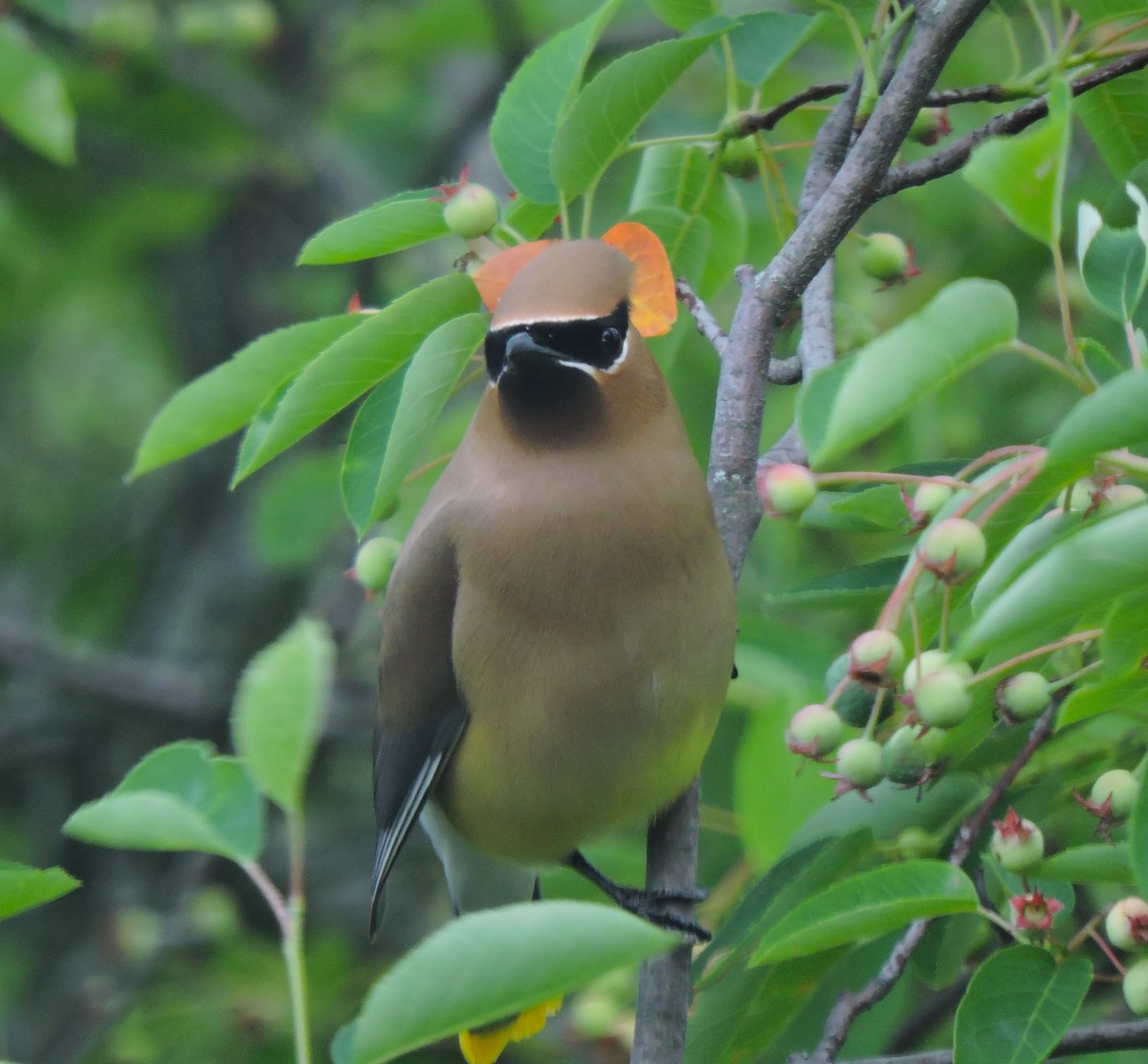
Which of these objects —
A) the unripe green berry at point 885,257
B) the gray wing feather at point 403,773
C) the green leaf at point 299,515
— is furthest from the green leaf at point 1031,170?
the green leaf at point 299,515

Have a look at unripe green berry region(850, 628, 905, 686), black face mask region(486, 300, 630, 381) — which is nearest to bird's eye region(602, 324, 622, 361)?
black face mask region(486, 300, 630, 381)

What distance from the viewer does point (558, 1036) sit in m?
4.64

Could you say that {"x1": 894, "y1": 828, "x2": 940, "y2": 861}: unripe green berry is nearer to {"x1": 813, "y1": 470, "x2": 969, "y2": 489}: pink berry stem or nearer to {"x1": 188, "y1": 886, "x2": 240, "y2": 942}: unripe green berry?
{"x1": 813, "y1": 470, "x2": 969, "y2": 489}: pink berry stem

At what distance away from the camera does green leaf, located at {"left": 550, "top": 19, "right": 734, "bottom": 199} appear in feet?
7.16

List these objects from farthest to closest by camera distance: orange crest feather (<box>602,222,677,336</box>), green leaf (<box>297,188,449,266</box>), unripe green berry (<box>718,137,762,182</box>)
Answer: unripe green berry (<box>718,137,762,182</box>) < orange crest feather (<box>602,222,677,336</box>) < green leaf (<box>297,188,449,266</box>)

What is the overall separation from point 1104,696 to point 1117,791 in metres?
0.36

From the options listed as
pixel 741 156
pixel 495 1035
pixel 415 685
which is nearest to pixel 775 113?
pixel 741 156

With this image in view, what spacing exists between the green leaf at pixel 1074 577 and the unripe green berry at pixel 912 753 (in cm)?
48

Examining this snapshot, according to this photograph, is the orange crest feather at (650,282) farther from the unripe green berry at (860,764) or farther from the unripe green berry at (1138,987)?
the unripe green berry at (1138,987)

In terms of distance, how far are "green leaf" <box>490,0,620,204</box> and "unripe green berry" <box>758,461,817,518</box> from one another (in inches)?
24.6

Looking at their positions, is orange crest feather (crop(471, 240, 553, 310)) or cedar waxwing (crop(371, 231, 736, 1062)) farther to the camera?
cedar waxwing (crop(371, 231, 736, 1062))

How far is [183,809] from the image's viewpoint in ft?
4.82

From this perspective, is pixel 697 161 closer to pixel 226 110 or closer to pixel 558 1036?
pixel 558 1036

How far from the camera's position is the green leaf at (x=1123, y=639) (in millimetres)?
1531
